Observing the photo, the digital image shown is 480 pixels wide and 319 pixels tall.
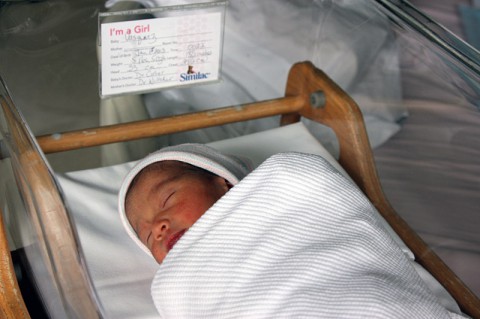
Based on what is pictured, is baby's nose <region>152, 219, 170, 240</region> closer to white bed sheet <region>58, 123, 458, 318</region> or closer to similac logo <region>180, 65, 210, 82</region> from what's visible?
white bed sheet <region>58, 123, 458, 318</region>

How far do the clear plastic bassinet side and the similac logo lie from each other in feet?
1.18

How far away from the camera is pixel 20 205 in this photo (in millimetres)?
846

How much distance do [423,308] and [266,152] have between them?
52 cm

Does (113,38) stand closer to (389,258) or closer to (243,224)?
(243,224)

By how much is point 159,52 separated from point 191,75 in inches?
3.1

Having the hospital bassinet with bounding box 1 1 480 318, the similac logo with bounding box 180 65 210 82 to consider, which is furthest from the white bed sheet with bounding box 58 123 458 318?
the similac logo with bounding box 180 65 210 82

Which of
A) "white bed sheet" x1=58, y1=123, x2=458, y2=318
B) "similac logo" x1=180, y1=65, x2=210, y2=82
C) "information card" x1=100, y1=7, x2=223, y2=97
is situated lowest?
"white bed sheet" x1=58, y1=123, x2=458, y2=318

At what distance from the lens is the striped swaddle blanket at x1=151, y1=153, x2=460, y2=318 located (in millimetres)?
721

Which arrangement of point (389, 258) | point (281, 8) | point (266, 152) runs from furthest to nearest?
point (281, 8) < point (266, 152) < point (389, 258)

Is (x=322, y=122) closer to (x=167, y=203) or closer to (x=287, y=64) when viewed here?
(x=287, y=64)

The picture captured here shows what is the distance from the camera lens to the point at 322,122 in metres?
1.22

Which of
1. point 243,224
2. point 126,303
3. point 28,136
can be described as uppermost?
point 28,136

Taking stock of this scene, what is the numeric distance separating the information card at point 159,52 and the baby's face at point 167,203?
238mm

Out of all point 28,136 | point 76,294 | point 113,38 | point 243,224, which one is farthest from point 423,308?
point 113,38
